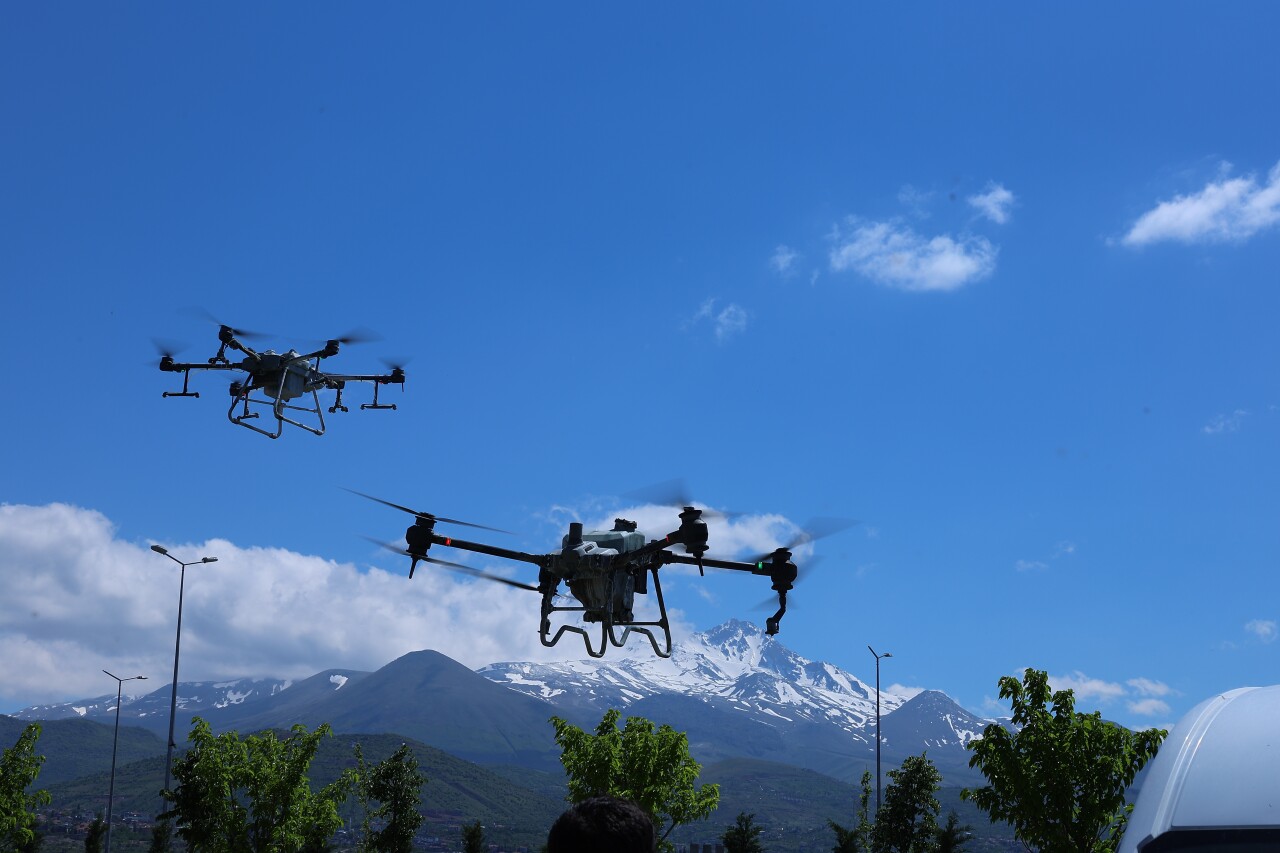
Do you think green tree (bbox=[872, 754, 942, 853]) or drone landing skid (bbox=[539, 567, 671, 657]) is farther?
green tree (bbox=[872, 754, 942, 853])

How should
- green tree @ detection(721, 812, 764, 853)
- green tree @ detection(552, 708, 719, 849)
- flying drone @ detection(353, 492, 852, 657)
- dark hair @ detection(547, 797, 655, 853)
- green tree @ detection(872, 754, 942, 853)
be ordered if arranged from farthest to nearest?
1. green tree @ detection(721, 812, 764, 853)
2. green tree @ detection(872, 754, 942, 853)
3. green tree @ detection(552, 708, 719, 849)
4. flying drone @ detection(353, 492, 852, 657)
5. dark hair @ detection(547, 797, 655, 853)

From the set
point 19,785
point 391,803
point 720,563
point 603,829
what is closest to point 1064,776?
point 720,563

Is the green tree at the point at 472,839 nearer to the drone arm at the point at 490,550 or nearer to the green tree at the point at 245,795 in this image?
the green tree at the point at 245,795

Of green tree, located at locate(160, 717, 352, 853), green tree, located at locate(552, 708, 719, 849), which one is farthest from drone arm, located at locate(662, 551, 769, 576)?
green tree, located at locate(160, 717, 352, 853)

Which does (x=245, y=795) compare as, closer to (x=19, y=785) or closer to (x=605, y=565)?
(x=19, y=785)

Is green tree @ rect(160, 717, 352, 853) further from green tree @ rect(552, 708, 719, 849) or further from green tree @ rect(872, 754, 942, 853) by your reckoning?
green tree @ rect(872, 754, 942, 853)
